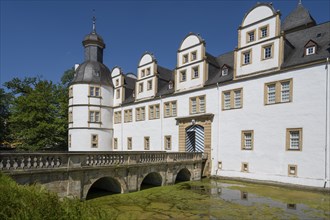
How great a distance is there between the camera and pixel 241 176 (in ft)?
60.5

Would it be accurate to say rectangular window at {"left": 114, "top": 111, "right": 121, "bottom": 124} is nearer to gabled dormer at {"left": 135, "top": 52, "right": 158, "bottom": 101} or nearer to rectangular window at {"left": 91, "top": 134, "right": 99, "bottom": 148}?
rectangular window at {"left": 91, "top": 134, "right": 99, "bottom": 148}

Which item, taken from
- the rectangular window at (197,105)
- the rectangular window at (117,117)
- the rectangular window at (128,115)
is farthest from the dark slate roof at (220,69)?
the rectangular window at (117,117)

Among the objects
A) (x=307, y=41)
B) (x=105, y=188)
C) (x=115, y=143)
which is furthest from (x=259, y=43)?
(x=115, y=143)

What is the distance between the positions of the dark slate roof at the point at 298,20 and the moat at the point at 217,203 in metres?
17.5

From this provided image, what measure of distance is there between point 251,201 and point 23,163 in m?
10.6

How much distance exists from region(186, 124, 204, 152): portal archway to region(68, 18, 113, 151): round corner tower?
41.3 ft

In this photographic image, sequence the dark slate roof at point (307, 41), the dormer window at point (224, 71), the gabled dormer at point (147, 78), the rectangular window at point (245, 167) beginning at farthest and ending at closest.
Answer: the gabled dormer at point (147, 78), the dormer window at point (224, 71), the rectangular window at point (245, 167), the dark slate roof at point (307, 41)

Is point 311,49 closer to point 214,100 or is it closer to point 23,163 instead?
point 214,100

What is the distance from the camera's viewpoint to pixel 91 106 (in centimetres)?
2950

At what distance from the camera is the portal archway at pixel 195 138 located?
2170 centimetres

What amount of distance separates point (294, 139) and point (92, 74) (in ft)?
76.5

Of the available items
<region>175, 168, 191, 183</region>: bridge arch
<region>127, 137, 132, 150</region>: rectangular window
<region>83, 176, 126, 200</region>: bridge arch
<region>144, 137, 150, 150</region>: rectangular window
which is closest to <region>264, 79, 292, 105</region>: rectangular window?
<region>175, 168, 191, 183</region>: bridge arch

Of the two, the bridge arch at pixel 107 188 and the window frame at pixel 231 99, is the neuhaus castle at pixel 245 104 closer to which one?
the window frame at pixel 231 99

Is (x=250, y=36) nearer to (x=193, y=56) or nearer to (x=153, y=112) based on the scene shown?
(x=193, y=56)
